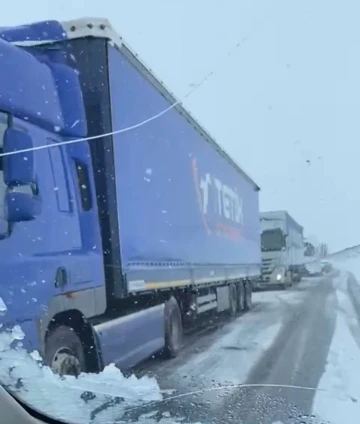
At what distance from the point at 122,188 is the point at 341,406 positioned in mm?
2643

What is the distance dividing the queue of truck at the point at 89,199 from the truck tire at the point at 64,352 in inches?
0.5

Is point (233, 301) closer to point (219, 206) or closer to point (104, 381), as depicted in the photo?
point (219, 206)

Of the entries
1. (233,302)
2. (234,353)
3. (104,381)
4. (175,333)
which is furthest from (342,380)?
(233,302)

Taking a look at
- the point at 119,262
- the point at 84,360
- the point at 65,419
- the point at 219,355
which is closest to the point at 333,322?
the point at 219,355

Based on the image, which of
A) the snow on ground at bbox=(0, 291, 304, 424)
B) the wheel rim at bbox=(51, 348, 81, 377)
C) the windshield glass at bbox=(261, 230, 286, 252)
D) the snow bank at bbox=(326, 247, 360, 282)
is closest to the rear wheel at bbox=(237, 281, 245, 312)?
the windshield glass at bbox=(261, 230, 286, 252)

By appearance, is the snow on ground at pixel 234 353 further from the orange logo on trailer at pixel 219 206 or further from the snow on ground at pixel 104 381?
the orange logo on trailer at pixel 219 206

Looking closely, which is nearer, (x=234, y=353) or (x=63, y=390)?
(x=63, y=390)

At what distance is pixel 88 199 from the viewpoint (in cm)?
559

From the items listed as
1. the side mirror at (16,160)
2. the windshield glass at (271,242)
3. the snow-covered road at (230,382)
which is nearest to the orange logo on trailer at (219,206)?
the windshield glass at (271,242)

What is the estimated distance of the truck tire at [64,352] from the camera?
4664mm

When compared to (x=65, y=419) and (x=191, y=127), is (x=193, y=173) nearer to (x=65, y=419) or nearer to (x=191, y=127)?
(x=191, y=127)

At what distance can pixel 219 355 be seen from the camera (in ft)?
18.0

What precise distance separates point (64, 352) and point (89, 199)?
4.28 ft

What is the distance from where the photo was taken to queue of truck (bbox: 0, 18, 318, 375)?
4500 millimetres
